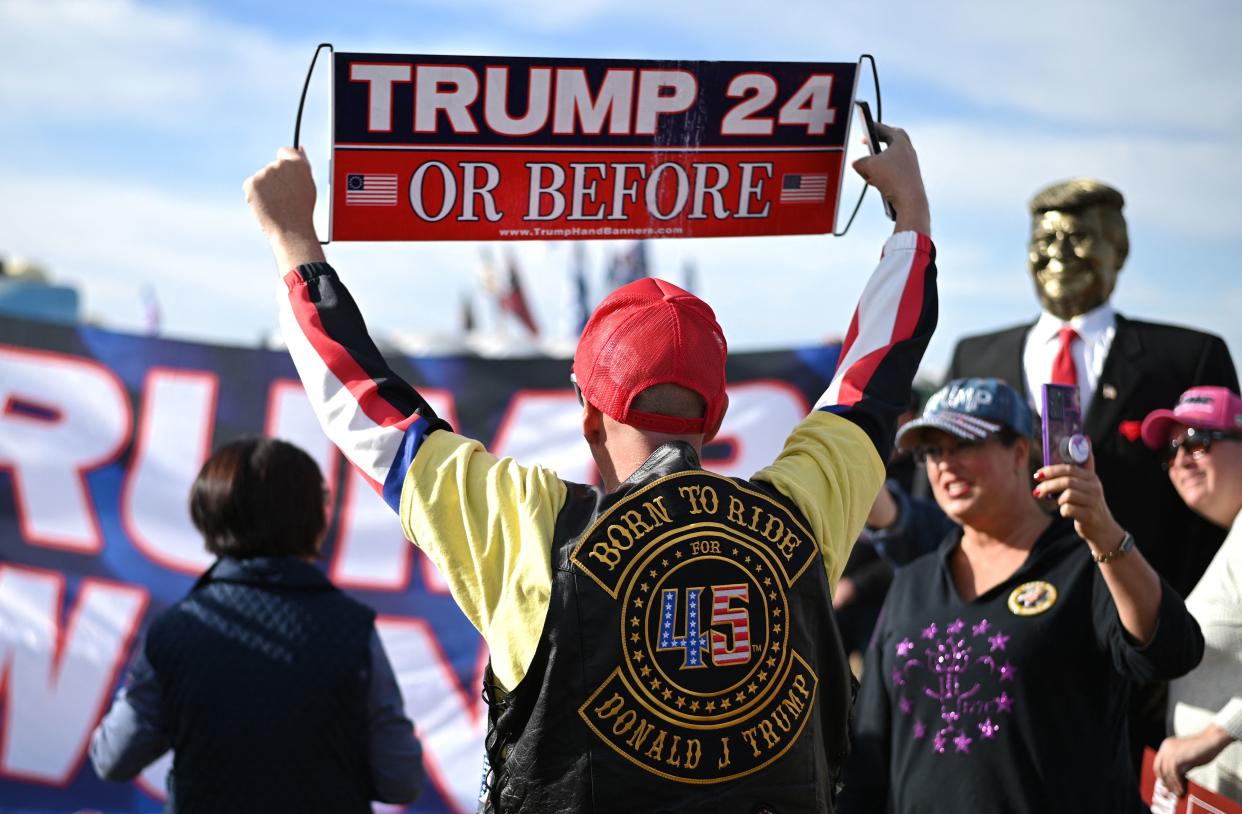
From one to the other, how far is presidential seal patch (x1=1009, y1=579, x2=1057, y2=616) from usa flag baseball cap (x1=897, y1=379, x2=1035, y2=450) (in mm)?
428

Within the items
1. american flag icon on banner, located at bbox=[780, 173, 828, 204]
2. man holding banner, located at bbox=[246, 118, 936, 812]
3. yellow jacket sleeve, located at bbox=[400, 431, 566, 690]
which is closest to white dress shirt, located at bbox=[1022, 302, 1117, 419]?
american flag icon on banner, located at bbox=[780, 173, 828, 204]

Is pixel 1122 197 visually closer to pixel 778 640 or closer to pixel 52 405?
pixel 778 640

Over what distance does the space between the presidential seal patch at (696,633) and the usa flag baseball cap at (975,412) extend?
167 cm

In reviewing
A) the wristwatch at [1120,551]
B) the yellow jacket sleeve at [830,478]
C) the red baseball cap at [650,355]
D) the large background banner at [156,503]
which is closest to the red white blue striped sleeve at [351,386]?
the red baseball cap at [650,355]

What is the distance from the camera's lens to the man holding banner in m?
1.60

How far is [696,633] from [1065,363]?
296 centimetres

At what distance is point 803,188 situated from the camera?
246 cm

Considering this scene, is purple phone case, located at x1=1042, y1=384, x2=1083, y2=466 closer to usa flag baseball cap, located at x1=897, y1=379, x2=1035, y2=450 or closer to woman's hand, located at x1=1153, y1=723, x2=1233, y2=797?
usa flag baseball cap, located at x1=897, y1=379, x2=1035, y2=450

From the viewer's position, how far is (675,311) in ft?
5.83

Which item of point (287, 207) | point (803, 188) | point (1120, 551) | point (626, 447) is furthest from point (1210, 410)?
point (287, 207)

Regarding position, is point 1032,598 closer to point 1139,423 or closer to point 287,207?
point 1139,423

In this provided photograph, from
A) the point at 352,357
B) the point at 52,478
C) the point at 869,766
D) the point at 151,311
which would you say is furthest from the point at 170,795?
the point at 151,311

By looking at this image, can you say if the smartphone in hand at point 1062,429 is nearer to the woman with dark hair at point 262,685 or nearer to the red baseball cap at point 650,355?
the red baseball cap at point 650,355

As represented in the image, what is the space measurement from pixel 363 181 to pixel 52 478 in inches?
143
